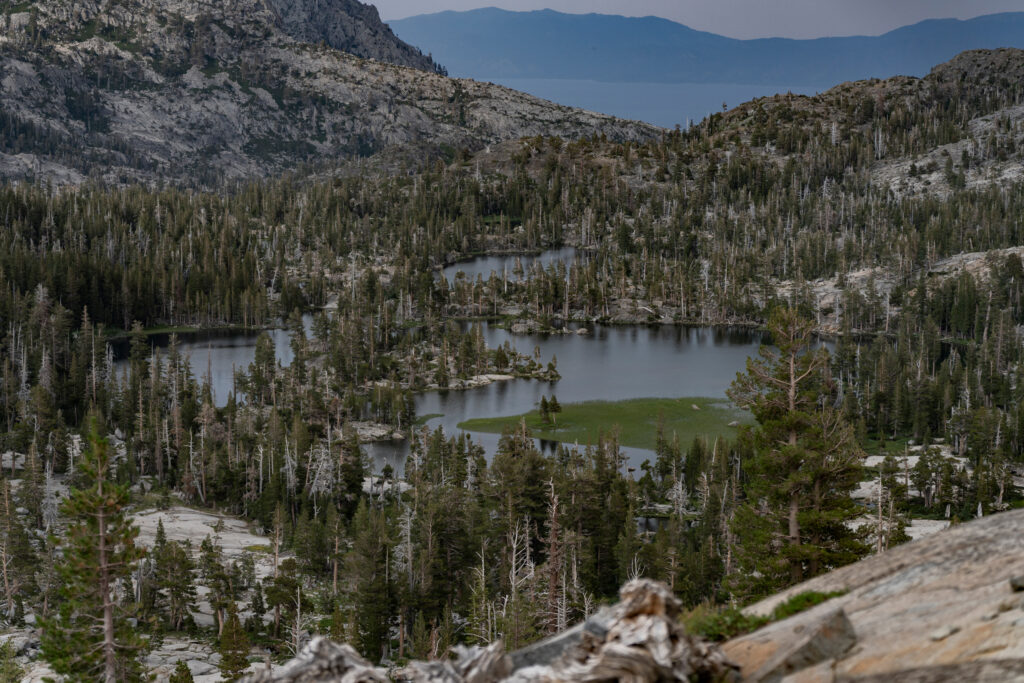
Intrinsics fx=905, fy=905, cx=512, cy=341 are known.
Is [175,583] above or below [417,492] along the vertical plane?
below

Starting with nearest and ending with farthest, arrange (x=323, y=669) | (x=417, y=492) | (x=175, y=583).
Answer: (x=323, y=669), (x=175, y=583), (x=417, y=492)

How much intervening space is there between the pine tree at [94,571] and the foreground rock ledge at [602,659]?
2211 centimetres

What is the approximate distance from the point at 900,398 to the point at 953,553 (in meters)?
122

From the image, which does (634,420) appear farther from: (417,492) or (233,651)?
(233,651)

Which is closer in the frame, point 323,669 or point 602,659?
point 602,659

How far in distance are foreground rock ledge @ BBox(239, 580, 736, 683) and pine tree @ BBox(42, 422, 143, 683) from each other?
2211 cm

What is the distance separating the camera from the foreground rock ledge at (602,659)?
15.6 metres

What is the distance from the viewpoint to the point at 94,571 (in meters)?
36.2

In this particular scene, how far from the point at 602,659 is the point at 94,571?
27.7 m

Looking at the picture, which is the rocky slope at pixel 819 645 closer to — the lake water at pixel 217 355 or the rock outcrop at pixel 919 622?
the rock outcrop at pixel 919 622

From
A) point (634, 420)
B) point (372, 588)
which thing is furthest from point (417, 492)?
point (634, 420)

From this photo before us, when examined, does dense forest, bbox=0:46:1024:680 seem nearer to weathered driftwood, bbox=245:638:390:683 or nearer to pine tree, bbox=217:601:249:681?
pine tree, bbox=217:601:249:681

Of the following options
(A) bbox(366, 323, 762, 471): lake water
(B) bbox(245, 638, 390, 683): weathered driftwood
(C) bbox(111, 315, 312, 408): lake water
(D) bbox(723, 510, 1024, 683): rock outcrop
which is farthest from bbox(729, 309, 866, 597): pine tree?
(C) bbox(111, 315, 312, 408): lake water

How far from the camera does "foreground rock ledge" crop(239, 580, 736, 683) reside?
15594 mm
